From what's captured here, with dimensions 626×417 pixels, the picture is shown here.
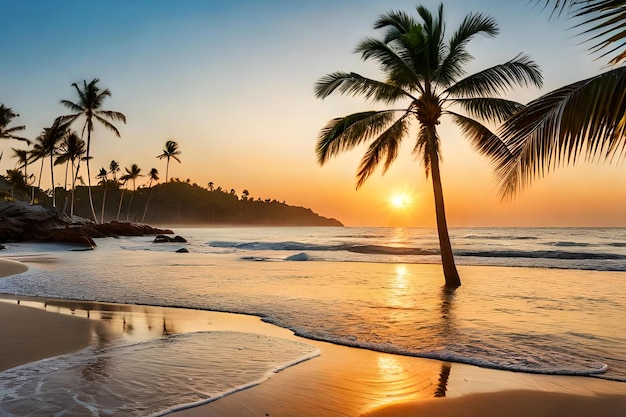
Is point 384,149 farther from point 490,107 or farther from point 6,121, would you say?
point 6,121

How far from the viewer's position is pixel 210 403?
4199 millimetres

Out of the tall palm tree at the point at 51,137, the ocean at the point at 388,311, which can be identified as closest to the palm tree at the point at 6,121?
the tall palm tree at the point at 51,137

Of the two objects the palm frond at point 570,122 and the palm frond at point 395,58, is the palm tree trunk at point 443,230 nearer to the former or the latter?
the palm frond at point 395,58

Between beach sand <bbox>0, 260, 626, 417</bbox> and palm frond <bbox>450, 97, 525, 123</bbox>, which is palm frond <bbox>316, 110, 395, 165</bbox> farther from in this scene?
beach sand <bbox>0, 260, 626, 417</bbox>

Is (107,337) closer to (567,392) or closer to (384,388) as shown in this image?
(384,388)

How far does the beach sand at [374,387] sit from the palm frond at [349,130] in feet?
27.0

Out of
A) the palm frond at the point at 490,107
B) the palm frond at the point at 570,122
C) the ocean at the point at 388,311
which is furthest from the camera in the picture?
the palm frond at the point at 490,107

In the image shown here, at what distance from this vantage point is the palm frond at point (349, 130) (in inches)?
563

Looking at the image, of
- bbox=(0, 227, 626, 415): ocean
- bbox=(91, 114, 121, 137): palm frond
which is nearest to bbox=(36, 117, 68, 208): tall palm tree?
bbox=(91, 114, 121, 137): palm frond

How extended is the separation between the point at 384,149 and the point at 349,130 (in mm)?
1538

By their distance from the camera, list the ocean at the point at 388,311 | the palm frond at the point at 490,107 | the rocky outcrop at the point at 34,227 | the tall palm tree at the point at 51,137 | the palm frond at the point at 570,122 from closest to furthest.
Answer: the palm frond at the point at 570,122 < the ocean at the point at 388,311 < the palm frond at the point at 490,107 < the rocky outcrop at the point at 34,227 < the tall palm tree at the point at 51,137

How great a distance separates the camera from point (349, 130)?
14.4m

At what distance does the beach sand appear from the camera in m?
4.05

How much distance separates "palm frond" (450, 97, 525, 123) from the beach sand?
33.7 feet
